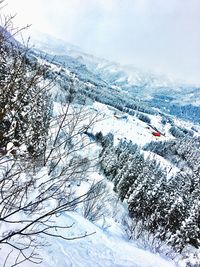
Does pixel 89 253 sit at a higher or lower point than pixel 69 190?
higher

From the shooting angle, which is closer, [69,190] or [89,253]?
[89,253]

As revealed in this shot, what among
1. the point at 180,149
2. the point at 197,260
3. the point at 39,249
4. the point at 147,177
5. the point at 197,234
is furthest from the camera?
the point at 180,149

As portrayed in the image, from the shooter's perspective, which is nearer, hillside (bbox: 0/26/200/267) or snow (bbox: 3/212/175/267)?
hillside (bbox: 0/26/200/267)

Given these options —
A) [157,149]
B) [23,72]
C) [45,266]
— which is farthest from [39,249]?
[157,149]

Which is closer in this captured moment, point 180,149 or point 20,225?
point 20,225

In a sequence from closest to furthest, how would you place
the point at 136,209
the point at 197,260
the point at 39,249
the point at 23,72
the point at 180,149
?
the point at 23,72, the point at 39,249, the point at 197,260, the point at 136,209, the point at 180,149

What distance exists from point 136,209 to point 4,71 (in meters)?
44.9

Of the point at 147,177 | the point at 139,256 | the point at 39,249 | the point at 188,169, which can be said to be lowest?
the point at 188,169

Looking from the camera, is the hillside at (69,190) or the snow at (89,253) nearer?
the hillside at (69,190)

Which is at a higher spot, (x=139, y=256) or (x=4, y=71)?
(x=4, y=71)

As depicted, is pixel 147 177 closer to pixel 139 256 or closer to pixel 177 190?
pixel 177 190

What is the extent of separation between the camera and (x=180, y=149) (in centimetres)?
15350

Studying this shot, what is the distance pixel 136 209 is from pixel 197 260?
32.1m

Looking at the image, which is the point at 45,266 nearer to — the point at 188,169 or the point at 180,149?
the point at 188,169
